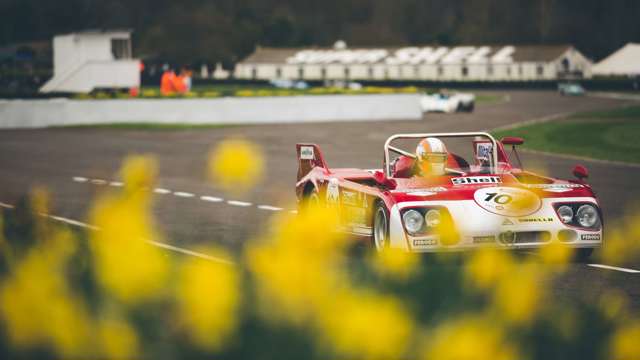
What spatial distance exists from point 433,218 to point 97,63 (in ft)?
168

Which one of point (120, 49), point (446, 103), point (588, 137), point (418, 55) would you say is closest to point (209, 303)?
point (588, 137)

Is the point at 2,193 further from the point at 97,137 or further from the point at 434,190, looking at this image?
the point at 97,137

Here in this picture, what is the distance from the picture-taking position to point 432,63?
178m

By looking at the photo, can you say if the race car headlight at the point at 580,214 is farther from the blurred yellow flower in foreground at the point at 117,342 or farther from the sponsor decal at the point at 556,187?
the blurred yellow flower in foreground at the point at 117,342

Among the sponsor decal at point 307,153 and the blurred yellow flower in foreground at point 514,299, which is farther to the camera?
the sponsor decal at point 307,153

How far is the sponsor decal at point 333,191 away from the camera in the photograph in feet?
41.1

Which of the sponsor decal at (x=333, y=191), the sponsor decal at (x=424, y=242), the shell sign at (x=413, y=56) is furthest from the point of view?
the shell sign at (x=413, y=56)

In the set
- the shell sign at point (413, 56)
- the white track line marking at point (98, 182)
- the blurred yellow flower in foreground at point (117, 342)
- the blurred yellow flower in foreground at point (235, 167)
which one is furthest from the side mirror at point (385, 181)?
the shell sign at point (413, 56)

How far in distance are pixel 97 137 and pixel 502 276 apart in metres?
31.7

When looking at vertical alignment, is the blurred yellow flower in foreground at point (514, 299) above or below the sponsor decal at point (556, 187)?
above

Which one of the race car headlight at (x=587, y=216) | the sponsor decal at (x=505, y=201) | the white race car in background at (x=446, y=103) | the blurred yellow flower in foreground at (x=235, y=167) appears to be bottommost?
the white race car in background at (x=446, y=103)

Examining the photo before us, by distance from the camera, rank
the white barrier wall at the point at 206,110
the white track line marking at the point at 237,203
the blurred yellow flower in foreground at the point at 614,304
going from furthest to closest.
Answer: the white barrier wall at the point at 206,110 → the white track line marking at the point at 237,203 → the blurred yellow flower in foreground at the point at 614,304

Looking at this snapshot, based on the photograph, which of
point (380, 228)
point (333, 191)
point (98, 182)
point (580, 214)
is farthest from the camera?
point (98, 182)

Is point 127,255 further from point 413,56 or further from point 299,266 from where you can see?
point 413,56
